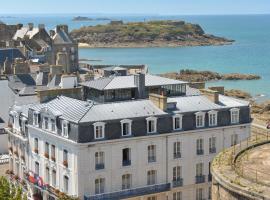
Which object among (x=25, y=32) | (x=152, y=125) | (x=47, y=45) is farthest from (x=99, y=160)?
(x=25, y=32)

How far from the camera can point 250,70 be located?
151125mm

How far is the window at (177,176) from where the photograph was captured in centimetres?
3688

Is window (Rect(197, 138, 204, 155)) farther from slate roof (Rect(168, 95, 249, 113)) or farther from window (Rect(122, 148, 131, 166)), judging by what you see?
window (Rect(122, 148, 131, 166))

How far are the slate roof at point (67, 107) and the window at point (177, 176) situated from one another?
666 cm

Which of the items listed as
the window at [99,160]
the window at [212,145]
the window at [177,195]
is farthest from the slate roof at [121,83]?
the window at [177,195]

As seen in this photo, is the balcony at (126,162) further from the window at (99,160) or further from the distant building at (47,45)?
the distant building at (47,45)

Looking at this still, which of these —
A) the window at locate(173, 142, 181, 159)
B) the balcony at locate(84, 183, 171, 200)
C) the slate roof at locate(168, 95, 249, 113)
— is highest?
the slate roof at locate(168, 95, 249, 113)

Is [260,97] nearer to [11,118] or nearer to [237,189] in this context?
[11,118]

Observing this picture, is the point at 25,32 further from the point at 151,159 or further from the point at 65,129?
the point at 151,159

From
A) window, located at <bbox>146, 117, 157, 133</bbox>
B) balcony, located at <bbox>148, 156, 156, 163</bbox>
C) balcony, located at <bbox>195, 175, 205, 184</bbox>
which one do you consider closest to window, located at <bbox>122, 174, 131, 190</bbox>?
balcony, located at <bbox>148, 156, 156, 163</bbox>

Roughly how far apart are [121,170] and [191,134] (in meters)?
5.18

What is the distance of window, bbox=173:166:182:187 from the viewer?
121ft

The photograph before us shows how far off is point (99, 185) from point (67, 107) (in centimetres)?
544

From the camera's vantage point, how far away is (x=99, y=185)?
34.7 m
